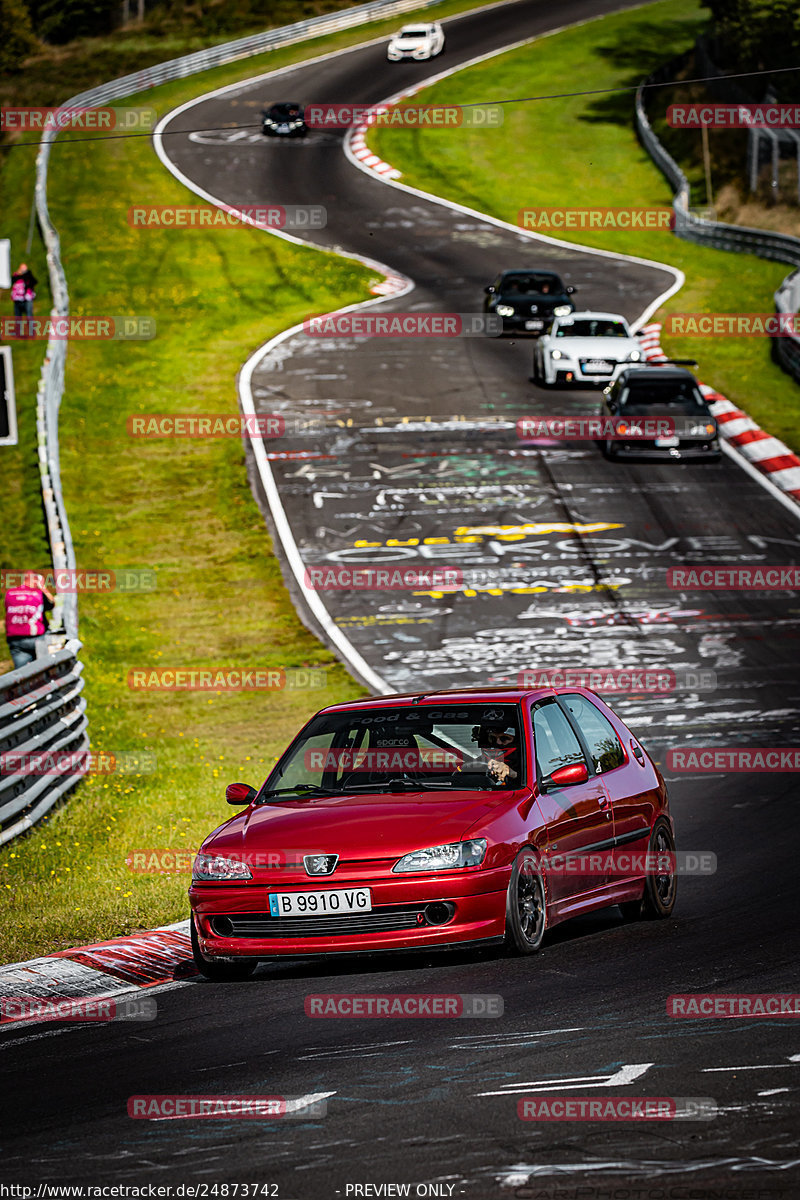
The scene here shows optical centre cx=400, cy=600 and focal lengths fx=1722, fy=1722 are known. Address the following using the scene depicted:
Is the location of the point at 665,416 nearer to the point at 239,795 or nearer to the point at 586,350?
the point at 586,350

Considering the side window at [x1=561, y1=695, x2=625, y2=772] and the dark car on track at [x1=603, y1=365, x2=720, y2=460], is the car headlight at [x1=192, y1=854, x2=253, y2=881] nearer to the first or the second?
the side window at [x1=561, y1=695, x2=625, y2=772]

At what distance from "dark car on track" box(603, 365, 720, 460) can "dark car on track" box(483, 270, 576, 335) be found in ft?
28.6

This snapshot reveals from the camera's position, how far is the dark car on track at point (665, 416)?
93.0 feet

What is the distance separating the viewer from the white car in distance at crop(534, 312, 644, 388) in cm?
3288

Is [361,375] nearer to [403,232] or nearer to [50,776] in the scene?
[403,232]

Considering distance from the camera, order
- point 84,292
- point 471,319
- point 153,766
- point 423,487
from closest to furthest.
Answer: point 153,766
point 423,487
point 471,319
point 84,292

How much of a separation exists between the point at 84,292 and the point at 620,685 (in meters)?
27.0

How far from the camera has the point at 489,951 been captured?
865cm

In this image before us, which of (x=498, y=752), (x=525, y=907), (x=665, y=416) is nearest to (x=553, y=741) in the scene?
(x=498, y=752)

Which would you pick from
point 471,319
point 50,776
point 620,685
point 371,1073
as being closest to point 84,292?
point 471,319

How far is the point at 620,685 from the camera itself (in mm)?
19250

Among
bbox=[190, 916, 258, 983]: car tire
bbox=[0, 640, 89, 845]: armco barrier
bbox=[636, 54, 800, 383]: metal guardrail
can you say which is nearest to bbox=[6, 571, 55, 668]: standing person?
bbox=[0, 640, 89, 845]: armco barrier

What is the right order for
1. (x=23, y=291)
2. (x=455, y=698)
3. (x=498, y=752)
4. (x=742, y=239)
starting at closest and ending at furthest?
(x=498, y=752) → (x=455, y=698) → (x=23, y=291) → (x=742, y=239)

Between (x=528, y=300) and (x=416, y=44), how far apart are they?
120 feet
